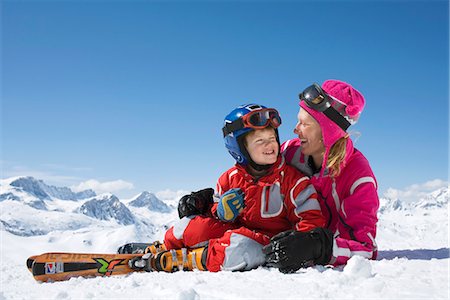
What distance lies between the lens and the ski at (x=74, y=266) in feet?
13.5

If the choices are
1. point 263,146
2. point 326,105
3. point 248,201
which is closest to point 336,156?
point 326,105

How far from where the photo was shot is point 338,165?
419cm

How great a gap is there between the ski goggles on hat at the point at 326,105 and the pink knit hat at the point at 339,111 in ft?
0.04

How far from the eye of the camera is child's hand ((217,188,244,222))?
3.96 metres

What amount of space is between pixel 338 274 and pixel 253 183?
178cm

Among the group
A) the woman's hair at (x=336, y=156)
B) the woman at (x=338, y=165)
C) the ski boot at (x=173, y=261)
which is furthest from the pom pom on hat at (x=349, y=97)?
the ski boot at (x=173, y=261)

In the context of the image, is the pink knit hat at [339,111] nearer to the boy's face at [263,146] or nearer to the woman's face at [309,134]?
the woman's face at [309,134]

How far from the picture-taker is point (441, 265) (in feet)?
10.3

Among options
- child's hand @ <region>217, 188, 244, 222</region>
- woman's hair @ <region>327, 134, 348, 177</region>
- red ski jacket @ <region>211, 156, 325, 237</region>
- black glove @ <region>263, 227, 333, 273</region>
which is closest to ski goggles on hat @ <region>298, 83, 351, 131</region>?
woman's hair @ <region>327, 134, 348, 177</region>

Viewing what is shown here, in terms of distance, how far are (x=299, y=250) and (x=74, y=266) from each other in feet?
8.19

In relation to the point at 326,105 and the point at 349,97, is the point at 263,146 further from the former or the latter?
the point at 349,97

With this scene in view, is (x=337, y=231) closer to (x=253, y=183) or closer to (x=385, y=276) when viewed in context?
(x=253, y=183)

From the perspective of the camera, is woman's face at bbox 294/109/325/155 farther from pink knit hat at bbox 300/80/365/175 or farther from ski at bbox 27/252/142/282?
ski at bbox 27/252/142/282

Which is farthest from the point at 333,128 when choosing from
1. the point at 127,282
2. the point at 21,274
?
the point at 21,274
